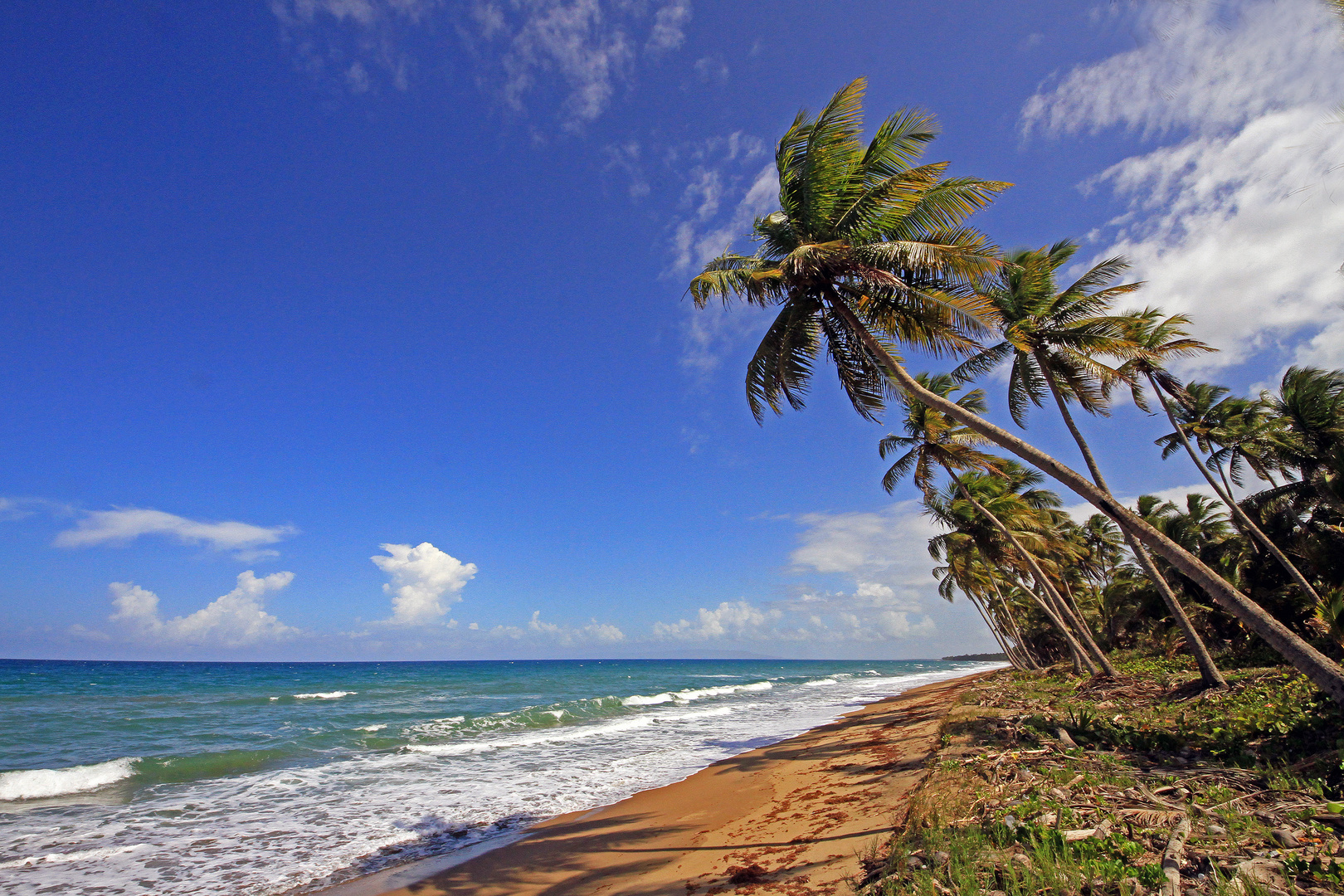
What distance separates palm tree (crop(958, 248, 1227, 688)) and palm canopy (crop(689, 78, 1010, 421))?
2682mm

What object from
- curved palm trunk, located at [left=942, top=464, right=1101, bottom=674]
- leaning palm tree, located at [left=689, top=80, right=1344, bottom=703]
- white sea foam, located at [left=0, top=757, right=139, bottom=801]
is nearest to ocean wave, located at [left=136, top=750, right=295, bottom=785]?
white sea foam, located at [left=0, top=757, right=139, bottom=801]

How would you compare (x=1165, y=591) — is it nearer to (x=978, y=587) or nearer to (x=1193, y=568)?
(x=1193, y=568)

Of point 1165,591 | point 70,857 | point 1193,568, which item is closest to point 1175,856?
point 1193,568

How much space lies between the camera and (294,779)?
12.0 metres

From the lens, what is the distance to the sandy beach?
592 cm

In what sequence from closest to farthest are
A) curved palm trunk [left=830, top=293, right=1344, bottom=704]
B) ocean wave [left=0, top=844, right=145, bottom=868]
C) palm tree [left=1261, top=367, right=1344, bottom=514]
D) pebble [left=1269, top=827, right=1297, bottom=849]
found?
1. pebble [left=1269, top=827, right=1297, bottom=849]
2. curved palm trunk [left=830, top=293, right=1344, bottom=704]
3. ocean wave [left=0, top=844, right=145, bottom=868]
4. palm tree [left=1261, top=367, right=1344, bottom=514]

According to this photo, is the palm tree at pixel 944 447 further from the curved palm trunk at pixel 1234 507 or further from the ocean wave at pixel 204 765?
the ocean wave at pixel 204 765

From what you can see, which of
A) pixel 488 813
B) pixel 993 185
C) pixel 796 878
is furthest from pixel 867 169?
pixel 488 813

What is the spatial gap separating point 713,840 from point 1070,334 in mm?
10810

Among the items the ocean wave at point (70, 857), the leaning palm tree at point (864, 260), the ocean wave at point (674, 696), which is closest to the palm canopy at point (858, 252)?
the leaning palm tree at point (864, 260)

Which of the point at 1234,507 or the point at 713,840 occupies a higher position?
the point at 1234,507

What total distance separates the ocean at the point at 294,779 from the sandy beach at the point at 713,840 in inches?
37.1

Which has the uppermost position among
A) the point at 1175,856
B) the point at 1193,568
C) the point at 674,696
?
the point at 1193,568

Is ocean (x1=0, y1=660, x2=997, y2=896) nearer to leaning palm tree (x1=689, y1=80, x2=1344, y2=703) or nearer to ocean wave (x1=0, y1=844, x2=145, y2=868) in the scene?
ocean wave (x1=0, y1=844, x2=145, y2=868)
